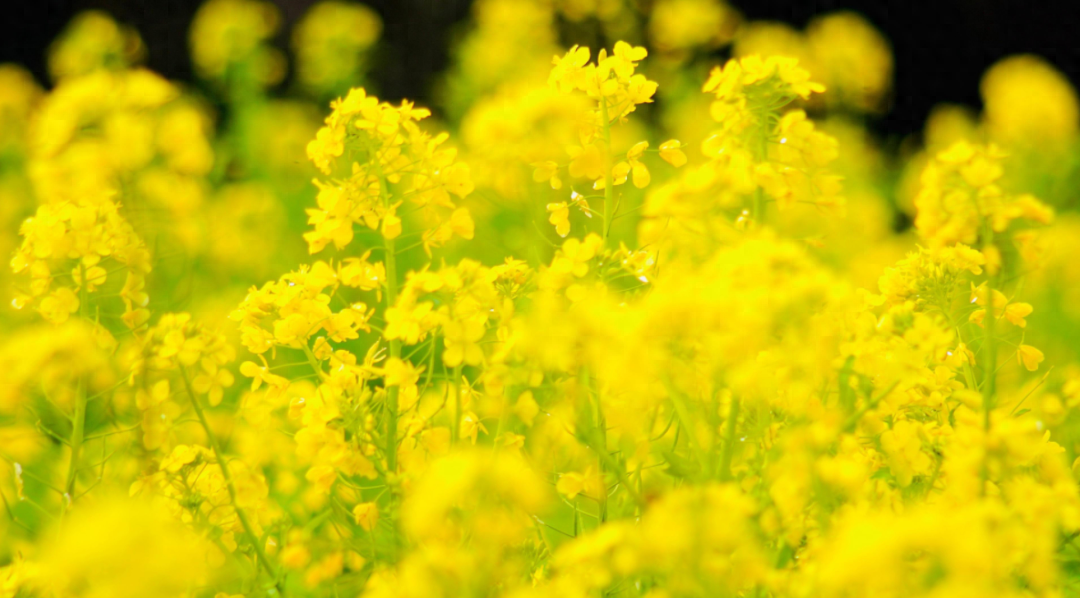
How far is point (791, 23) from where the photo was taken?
18.6 feet

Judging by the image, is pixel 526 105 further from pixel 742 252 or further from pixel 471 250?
pixel 471 250

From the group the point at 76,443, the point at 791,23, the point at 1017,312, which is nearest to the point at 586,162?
the point at 1017,312

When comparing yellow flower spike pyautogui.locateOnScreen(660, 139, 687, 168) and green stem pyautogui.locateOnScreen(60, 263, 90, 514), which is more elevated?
yellow flower spike pyautogui.locateOnScreen(660, 139, 687, 168)

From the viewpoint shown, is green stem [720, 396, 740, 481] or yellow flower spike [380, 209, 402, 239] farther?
yellow flower spike [380, 209, 402, 239]

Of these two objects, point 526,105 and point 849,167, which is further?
point 849,167

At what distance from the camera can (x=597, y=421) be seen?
1094 mm

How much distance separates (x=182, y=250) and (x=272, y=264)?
66.0 inches

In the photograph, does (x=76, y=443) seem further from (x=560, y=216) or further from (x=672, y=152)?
(x=672, y=152)

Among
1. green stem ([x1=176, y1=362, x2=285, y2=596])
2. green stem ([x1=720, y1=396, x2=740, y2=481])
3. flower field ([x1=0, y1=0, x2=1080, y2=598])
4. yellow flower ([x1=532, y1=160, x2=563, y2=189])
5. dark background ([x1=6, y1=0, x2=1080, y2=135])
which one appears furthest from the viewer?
dark background ([x1=6, y1=0, x2=1080, y2=135])

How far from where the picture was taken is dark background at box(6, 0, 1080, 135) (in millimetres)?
5371

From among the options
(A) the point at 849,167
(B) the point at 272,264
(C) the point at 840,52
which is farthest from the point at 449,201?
(C) the point at 840,52

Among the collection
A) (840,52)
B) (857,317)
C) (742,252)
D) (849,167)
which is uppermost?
(742,252)

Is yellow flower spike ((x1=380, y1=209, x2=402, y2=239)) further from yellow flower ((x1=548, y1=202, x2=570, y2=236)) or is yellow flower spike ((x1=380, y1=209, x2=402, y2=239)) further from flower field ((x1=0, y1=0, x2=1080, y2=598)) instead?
yellow flower ((x1=548, y1=202, x2=570, y2=236))

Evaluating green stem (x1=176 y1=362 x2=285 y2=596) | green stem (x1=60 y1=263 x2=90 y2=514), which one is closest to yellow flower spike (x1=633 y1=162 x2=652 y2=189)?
green stem (x1=176 y1=362 x2=285 y2=596)
